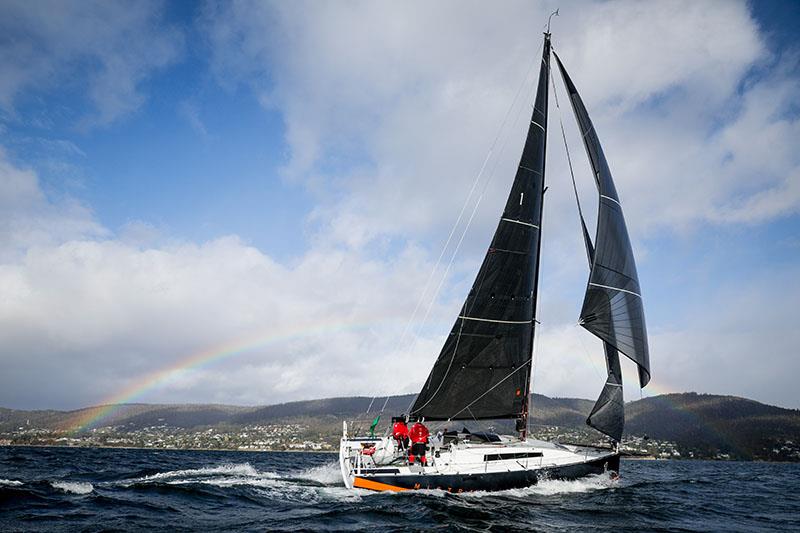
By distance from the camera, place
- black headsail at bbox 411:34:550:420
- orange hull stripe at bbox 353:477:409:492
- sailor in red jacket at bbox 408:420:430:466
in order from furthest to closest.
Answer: black headsail at bbox 411:34:550:420 → sailor in red jacket at bbox 408:420:430:466 → orange hull stripe at bbox 353:477:409:492

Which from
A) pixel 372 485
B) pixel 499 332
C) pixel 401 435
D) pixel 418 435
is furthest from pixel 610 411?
pixel 372 485

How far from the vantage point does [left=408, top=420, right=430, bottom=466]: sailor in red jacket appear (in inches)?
714

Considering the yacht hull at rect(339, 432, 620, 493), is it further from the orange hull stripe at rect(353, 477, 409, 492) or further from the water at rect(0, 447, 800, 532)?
the water at rect(0, 447, 800, 532)

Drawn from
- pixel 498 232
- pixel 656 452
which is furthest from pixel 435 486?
pixel 656 452

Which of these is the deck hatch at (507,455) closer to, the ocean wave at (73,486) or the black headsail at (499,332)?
the black headsail at (499,332)

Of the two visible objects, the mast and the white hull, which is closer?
the white hull

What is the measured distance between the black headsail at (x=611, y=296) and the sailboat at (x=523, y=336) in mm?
44

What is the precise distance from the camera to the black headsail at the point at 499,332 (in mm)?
21312

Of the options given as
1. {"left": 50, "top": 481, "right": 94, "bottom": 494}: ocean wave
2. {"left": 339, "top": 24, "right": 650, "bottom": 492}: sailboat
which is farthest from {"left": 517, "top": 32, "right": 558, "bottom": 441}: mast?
{"left": 50, "top": 481, "right": 94, "bottom": 494}: ocean wave

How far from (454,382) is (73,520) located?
1388 cm

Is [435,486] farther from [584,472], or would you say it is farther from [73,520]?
[73,520]

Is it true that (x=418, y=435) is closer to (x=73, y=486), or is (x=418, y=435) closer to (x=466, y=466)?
(x=466, y=466)

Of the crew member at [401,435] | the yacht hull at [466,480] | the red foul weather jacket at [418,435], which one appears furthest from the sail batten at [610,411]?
the crew member at [401,435]

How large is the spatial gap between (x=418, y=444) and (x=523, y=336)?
7.07 metres
